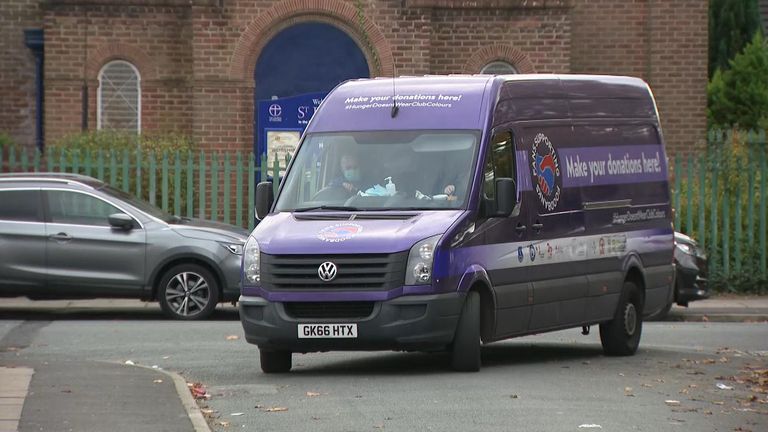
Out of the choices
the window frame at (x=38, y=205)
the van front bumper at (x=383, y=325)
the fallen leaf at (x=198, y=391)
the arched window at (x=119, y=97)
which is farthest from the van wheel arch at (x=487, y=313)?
the arched window at (x=119, y=97)

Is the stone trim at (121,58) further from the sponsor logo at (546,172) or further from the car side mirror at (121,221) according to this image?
the sponsor logo at (546,172)

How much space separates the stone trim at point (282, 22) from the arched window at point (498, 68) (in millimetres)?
1905

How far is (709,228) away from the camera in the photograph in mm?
23484

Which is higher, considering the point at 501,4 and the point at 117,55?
the point at 501,4

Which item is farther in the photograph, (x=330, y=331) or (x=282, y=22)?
(x=282, y=22)

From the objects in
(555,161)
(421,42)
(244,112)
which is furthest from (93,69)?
(555,161)

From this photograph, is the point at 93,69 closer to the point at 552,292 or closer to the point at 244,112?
the point at 244,112

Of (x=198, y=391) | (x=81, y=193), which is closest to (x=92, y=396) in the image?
(x=198, y=391)

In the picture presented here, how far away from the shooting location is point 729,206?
2339cm

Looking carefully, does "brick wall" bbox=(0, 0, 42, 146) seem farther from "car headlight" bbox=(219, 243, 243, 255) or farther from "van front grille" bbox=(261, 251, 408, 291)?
"van front grille" bbox=(261, 251, 408, 291)

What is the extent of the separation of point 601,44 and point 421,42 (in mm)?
3762

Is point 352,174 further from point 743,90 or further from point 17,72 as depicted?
point 743,90

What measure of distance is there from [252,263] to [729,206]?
12.3m

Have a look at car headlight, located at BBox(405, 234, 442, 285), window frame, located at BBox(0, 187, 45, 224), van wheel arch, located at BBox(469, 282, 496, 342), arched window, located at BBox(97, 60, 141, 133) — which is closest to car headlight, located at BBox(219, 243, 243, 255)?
window frame, located at BBox(0, 187, 45, 224)
